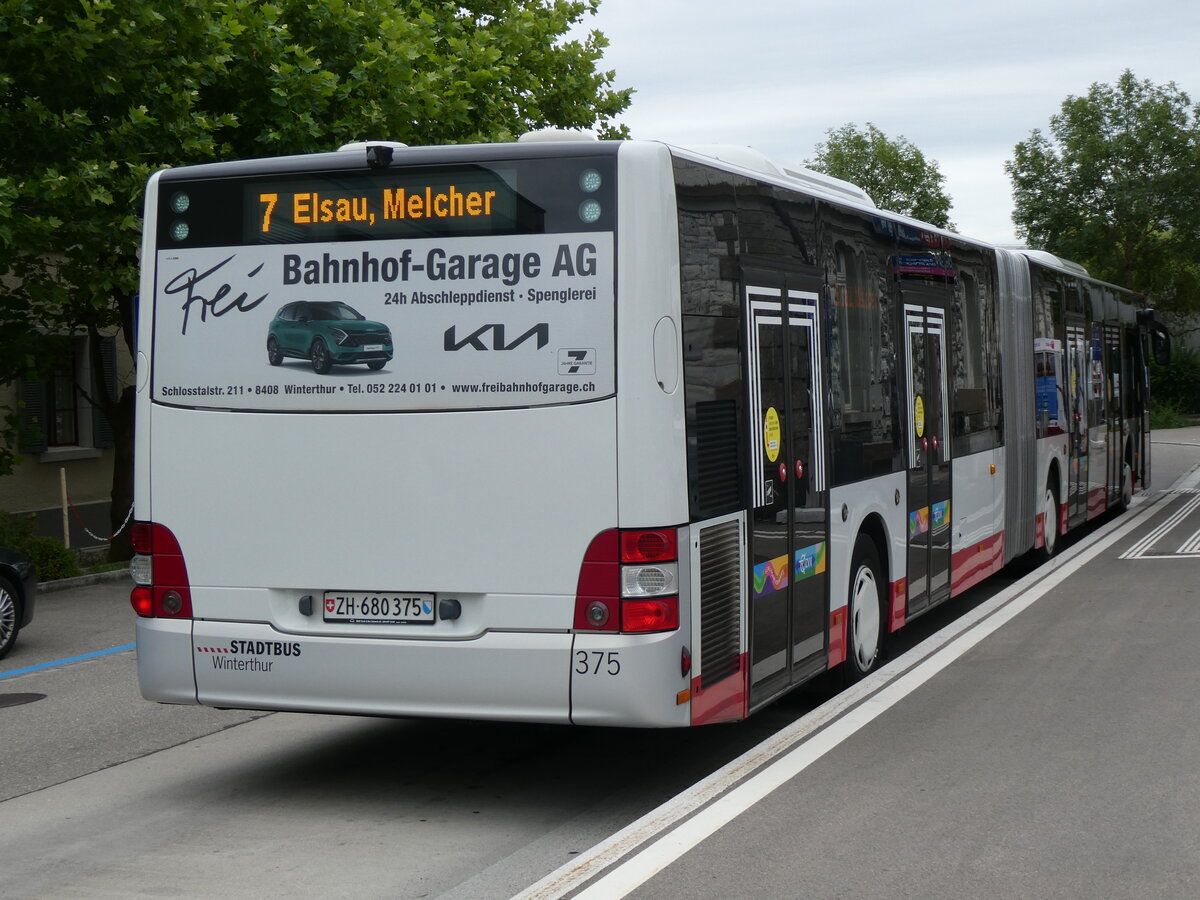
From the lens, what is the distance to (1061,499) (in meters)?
16.1

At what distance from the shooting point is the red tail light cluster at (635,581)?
622 cm

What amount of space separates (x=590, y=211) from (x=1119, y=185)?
57.7 m

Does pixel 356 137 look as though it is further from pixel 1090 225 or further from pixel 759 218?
pixel 1090 225

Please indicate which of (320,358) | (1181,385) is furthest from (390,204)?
Answer: (1181,385)

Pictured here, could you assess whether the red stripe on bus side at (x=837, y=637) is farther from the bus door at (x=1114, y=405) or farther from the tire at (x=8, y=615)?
the bus door at (x=1114, y=405)

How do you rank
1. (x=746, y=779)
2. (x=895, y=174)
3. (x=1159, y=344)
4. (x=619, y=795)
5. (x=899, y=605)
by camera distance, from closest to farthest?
(x=746, y=779) → (x=619, y=795) → (x=899, y=605) → (x=1159, y=344) → (x=895, y=174)

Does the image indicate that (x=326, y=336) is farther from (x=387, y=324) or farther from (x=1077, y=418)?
(x=1077, y=418)

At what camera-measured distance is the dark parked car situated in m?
11.7

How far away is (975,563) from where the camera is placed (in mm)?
12266

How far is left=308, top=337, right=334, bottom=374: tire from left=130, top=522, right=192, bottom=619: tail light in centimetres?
104

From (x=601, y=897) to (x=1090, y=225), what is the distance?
5911cm

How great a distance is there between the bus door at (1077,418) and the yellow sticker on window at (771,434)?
32.7 ft

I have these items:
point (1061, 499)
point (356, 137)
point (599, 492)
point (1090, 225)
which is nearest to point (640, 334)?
point (599, 492)

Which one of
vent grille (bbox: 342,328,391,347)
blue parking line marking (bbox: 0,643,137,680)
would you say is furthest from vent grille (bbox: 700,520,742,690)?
blue parking line marking (bbox: 0,643,137,680)
